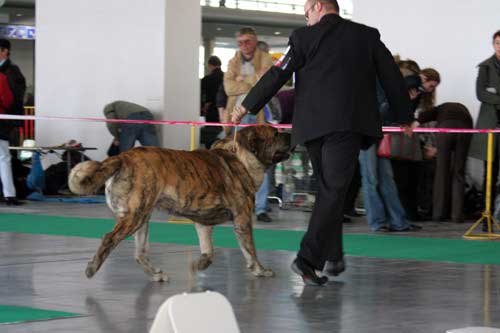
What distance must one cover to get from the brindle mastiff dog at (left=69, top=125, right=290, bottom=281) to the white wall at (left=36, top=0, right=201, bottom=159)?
8270 mm

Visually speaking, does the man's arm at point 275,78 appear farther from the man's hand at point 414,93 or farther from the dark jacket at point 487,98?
the dark jacket at point 487,98

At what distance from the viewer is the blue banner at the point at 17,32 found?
1373 inches

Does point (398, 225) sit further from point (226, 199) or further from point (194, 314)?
point (194, 314)

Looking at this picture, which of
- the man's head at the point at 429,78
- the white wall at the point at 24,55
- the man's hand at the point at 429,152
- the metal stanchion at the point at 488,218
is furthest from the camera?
the white wall at the point at 24,55

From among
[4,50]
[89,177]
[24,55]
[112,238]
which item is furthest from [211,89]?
[24,55]

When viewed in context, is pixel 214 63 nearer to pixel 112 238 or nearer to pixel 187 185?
pixel 187 185

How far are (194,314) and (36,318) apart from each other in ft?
9.17

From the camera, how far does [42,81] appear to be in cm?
1739

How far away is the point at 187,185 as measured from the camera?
7250 millimetres

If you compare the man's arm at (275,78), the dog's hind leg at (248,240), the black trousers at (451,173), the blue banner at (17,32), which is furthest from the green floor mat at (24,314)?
the blue banner at (17,32)

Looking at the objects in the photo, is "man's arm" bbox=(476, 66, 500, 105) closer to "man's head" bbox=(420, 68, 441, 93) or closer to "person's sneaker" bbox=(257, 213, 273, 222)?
"man's head" bbox=(420, 68, 441, 93)

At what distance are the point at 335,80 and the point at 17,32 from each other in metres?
29.2

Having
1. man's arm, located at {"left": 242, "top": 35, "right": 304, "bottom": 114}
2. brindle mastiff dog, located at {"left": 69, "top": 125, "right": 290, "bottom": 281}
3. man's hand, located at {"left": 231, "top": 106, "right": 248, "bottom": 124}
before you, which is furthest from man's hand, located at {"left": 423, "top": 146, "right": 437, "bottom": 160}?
man's hand, located at {"left": 231, "top": 106, "right": 248, "bottom": 124}

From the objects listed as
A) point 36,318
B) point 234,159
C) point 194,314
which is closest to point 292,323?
point 36,318
